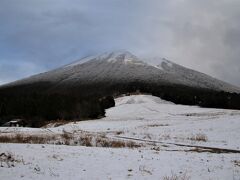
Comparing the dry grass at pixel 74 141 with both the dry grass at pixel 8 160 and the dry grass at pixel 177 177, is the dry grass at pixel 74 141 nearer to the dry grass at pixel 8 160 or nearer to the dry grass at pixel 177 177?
the dry grass at pixel 8 160

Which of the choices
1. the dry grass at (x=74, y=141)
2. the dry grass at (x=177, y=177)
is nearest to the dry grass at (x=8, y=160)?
the dry grass at (x=177, y=177)

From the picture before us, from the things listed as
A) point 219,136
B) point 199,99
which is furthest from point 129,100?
point 219,136

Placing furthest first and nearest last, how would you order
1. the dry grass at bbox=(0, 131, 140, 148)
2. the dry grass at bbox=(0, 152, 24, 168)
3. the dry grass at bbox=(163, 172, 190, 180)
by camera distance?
1. the dry grass at bbox=(0, 131, 140, 148)
2. the dry grass at bbox=(0, 152, 24, 168)
3. the dry grass at bbox=(163, 172, 190, 180)

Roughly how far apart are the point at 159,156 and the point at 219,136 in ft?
70.3

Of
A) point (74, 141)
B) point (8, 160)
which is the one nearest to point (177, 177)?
point (8, 160)

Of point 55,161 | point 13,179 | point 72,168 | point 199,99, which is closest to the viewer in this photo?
point 13,179

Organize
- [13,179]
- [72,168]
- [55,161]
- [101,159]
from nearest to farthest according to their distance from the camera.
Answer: [13,179], [72,168], [55,161], [101,159]

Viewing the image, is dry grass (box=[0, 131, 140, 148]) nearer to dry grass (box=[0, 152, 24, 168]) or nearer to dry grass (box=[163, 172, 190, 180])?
dry grass (box=[0, 152, 24, 168])

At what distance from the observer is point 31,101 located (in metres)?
142

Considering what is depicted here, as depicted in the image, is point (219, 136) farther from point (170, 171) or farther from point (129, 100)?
point (129, 100)

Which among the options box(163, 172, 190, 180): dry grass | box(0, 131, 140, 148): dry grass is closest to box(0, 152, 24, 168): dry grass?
box(163, 172, 190, 180): dry grass

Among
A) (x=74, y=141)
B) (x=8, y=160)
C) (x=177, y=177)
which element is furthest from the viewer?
(x=74, y=141)

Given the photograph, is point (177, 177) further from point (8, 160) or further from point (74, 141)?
point (74, 141)

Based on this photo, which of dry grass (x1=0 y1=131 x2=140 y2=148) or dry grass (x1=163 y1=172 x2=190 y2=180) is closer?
dry grass (x1=163 y1=172 x2=190 y2=180)
